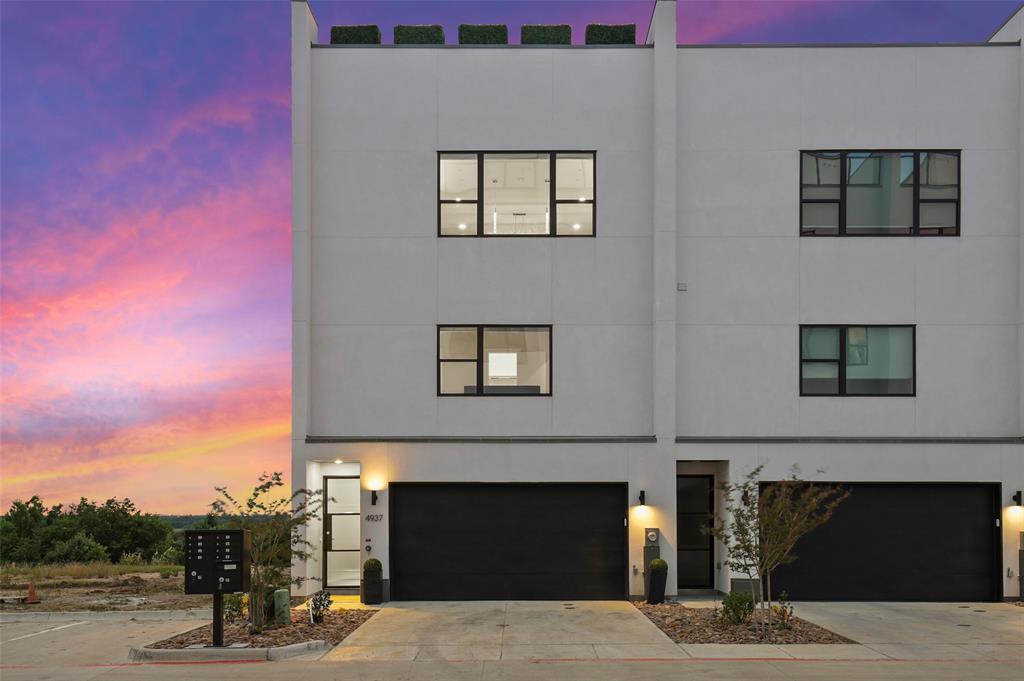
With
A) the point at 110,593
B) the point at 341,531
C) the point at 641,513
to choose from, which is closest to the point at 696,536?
the point at 641,513

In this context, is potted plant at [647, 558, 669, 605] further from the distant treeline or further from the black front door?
the distant treeline

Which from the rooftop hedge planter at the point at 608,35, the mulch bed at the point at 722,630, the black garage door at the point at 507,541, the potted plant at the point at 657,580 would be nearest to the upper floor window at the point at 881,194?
the rooftop hedge planter at the point at 608,35

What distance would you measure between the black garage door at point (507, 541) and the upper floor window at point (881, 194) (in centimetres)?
749

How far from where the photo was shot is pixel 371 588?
18016 mm

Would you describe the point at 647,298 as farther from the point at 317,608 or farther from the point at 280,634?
the point at 280,634

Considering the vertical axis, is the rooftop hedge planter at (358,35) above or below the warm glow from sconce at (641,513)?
above

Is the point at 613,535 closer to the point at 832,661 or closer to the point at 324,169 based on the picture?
the point at 832,661

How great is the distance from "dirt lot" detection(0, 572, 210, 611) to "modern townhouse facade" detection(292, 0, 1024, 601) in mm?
3194

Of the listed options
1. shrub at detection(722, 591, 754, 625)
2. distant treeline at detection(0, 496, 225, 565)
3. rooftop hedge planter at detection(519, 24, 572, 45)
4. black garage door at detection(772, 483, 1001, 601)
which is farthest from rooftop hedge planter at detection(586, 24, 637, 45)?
distant treeline at detection(0, 496, 225, 565)

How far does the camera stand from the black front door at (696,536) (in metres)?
19.9

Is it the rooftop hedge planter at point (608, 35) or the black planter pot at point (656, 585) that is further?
the rooftop hedge planter at point (608, 35)

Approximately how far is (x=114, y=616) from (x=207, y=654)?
509 cm

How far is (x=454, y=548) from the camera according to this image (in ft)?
61.9

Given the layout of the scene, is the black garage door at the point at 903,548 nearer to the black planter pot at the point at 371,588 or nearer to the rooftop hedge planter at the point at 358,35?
the black planter pot at the point at 371,588
